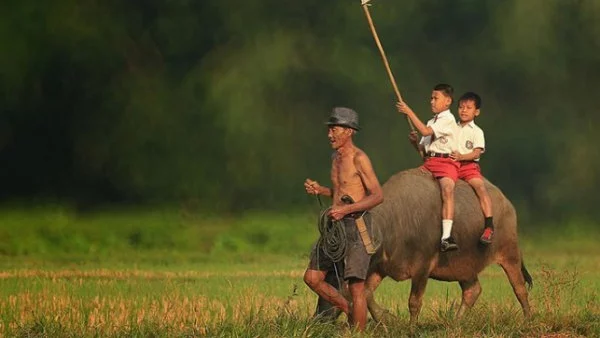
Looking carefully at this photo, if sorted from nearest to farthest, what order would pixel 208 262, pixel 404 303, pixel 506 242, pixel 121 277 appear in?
pixel 506 242
pixel 404 303
pixel 121 277
pixel 208 262

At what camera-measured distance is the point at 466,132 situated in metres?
11.1

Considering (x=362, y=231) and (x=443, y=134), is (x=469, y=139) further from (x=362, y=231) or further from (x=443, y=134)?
(x=362, y=231)

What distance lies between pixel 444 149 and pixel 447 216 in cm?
52

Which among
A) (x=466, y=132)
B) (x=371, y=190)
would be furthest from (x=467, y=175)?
(x=371, y=190)

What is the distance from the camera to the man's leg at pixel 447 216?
10664 mm

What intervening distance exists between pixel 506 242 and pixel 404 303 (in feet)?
5.10

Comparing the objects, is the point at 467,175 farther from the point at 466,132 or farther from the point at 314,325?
the point at 314,325

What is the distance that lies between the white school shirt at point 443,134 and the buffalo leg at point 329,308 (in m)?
1.47

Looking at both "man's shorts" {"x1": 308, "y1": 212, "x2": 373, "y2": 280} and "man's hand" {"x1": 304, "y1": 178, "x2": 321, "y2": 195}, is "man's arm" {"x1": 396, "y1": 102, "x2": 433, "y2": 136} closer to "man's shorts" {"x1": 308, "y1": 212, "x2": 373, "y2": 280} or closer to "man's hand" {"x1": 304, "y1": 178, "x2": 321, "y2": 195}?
"man's shorts" {"x1": 308, "y1": 212, "x2": 373, "y2": 280}

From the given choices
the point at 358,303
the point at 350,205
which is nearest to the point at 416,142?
the point at 350,205

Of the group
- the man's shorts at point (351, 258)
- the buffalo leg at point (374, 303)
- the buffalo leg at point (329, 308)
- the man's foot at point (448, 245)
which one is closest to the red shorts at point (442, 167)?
the man's foot at point (448, 245)

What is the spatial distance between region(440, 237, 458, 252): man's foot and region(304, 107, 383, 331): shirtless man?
111 centimetres

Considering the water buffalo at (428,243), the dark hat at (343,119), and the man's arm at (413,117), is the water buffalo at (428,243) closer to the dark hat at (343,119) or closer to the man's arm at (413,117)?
the man's arm at (413,117)

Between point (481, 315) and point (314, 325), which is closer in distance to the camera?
point (314, 325)
